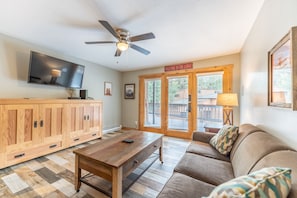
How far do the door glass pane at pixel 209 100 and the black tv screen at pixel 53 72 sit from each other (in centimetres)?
336

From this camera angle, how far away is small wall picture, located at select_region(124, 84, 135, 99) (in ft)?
16.5

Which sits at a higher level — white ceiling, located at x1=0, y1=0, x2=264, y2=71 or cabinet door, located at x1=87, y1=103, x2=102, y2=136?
white ceiling, located at x1=0, y1=0, x2=264, y2=71

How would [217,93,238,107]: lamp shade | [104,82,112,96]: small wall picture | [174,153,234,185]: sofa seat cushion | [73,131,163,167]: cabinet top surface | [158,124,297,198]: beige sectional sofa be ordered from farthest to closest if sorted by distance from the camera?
[104,82,112,96]: small wall picture, [217,93,238,107]: lamp shade, [73,131,163,167]: cabinet top surface, [174,153,234,185]: sofa seat cushion, [158,124,297,198]: beige sectional sofa

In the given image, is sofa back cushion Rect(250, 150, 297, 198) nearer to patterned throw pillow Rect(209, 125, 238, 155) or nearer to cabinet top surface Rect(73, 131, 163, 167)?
patterned throw pillow Rect(209, 125, 238, 155)

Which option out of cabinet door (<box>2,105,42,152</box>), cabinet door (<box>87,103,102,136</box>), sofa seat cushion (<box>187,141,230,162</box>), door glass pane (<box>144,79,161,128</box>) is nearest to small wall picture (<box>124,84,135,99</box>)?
door glass pane (<box>144,79,161,128</box>)

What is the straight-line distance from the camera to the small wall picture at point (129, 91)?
5.04 m

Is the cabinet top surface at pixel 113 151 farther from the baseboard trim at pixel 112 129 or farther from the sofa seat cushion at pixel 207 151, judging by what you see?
the baseboard trim at pixel 112 129

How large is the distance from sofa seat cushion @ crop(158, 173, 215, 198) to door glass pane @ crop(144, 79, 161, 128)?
3.34m

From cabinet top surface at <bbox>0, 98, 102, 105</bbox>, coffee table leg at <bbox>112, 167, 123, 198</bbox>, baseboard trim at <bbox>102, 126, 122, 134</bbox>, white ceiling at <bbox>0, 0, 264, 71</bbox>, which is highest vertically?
white ceiling at <bbox>0, 0, 264, 71</bbox>

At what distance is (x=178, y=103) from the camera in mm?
4223

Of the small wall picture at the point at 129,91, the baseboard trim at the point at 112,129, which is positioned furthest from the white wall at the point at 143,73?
the baseboard trim at the point at 112,129

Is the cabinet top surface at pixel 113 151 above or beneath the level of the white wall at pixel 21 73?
beneath

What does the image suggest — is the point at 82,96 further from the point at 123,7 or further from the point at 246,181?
the point at 246,181

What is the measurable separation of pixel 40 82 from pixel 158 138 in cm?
269
